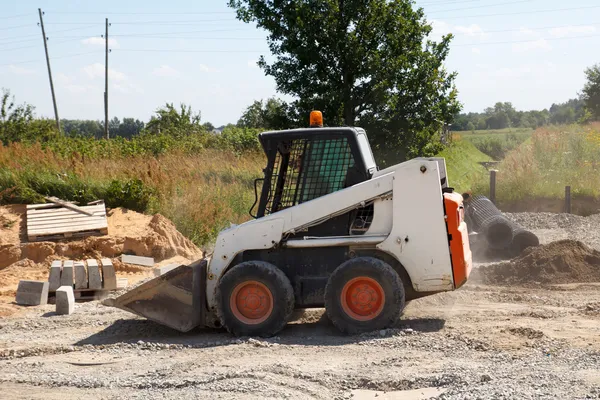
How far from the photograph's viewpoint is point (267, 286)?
8039mm

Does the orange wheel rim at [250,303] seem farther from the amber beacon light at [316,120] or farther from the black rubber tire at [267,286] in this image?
the amber beacon light at [316,120]

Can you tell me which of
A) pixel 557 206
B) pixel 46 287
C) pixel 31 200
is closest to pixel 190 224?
pixel 31 200

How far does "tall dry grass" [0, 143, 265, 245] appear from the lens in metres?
15.8

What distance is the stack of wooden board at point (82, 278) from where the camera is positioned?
11.1 m

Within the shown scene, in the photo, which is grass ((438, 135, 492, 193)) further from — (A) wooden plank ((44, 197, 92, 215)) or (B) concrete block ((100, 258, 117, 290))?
(B) concrete block ((100, 258, 117, 290))

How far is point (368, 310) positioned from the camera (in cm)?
795

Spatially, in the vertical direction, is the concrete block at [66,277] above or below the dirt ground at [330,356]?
above

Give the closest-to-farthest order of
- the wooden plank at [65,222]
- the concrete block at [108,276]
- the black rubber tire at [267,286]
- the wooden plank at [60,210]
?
the black rubber tire at [267,286]
the concrete block at [108,276]
the wooden plank at [65,222]
the wooden plank at [60,210]

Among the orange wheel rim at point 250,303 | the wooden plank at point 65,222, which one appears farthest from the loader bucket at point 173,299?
the wooden plank at point 65,222

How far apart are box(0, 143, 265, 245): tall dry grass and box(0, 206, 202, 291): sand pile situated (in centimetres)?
84

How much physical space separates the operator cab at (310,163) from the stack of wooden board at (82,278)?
377 cm

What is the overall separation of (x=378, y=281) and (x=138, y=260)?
22.2 feet

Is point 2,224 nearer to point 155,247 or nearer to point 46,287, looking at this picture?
point 155,247

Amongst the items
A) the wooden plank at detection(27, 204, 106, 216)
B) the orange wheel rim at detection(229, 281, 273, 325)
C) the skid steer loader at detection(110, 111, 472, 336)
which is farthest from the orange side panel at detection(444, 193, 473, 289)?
the wooden plank at detection(27, 204, 106, 216)
